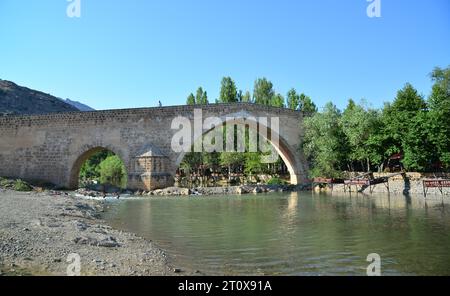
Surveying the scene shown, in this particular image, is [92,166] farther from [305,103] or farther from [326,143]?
[326,143]

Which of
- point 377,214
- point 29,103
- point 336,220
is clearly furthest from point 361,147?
point 29,103

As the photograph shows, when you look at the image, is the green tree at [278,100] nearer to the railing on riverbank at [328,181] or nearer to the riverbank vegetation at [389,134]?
the riverbank vegetation at [389,134]

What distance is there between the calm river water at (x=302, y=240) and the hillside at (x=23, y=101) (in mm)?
49475

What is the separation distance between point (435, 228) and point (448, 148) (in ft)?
57.7

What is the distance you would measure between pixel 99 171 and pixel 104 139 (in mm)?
22520

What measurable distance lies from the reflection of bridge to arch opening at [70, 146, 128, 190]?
0.19m

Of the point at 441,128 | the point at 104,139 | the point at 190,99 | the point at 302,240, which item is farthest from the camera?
the point at 190,99

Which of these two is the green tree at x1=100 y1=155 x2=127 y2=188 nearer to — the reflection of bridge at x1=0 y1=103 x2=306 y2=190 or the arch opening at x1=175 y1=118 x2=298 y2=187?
the arch opening at x1=175 y1=118 x2=298 y2=187

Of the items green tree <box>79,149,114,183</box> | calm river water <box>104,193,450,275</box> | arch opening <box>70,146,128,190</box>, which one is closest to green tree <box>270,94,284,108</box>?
arch opening <box>70,146,128,190</box>

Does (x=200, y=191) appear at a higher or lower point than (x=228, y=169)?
lower

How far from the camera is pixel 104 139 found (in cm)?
2889

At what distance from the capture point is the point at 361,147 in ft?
94.6

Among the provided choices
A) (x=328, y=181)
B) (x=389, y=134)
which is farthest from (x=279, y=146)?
(x=389, y=134)
